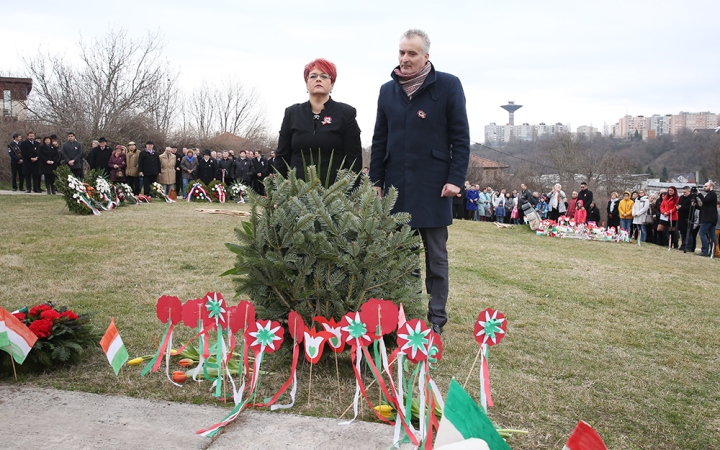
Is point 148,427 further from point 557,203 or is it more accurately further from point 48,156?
point 557,203

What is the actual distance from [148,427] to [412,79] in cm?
274

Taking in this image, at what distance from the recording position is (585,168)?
53.1m

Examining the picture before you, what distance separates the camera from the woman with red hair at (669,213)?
15938mm

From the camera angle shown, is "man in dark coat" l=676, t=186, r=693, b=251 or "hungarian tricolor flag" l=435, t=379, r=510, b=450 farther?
"man in dark coat" l=676, t=186, r=693, b=251

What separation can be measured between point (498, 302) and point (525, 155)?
56.6 m

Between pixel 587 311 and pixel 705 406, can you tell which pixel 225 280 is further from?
pixel 705 406

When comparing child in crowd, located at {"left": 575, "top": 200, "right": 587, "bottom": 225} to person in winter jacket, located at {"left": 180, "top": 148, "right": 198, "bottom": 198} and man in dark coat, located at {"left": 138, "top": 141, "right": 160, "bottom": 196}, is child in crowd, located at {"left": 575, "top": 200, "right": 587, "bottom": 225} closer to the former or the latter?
person in winter jacket, located at {"left": 180, "top": 148, "right": 198, "bottom": 198}

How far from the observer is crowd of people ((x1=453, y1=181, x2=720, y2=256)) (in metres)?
14.3

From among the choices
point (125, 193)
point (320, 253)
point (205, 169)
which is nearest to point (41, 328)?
point (320, 253)

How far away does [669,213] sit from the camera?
1600cm

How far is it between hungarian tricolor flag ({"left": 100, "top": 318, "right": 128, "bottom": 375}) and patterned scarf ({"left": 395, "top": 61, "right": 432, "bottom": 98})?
2.44 m

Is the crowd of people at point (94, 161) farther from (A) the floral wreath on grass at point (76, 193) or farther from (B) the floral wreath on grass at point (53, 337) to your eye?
(B) the floral wreath on grass at point (53, 337)

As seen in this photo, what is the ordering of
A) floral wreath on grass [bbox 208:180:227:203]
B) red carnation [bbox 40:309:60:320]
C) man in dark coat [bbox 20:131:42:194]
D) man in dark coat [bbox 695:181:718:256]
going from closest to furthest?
red carnation [bbox 40:309:60:320] < man in dark coat [bbox 695:181:718:256] < man in dark coat [bbox 20:131:42:194] < floral wreath on grass [bbox 208:180:227:203]

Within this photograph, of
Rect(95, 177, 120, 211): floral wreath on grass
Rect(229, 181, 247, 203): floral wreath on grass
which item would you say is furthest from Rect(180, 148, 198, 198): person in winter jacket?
Rect(95, 177, 120, 211): floral wreath on grass
